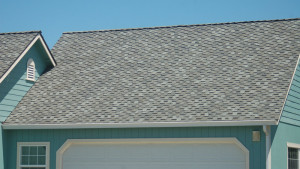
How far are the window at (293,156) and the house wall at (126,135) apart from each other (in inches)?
85.8

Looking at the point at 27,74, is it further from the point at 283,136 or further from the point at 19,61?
the point at 283,136

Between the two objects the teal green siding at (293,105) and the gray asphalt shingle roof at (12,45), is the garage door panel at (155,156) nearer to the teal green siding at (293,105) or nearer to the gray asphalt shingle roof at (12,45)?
the teal green siding at (293,105)

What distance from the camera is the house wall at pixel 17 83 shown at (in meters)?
18.8

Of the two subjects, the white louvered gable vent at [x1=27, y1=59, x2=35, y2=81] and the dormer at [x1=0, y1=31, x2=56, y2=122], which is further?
the white louvered gable vent at [x1=27, y1=59, x2=35, y2=81]

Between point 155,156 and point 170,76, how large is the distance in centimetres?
335

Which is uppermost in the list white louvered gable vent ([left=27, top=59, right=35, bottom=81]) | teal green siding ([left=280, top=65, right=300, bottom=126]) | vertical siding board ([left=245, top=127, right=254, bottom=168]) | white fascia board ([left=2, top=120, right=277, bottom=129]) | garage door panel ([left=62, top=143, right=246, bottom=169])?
white louvered gable vent ([left=27, top=59, right=35, bottom=81])

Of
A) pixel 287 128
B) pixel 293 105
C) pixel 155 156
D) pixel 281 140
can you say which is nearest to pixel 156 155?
pixel 155 156

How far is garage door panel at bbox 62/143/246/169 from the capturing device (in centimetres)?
1672

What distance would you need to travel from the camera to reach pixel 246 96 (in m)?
17.4

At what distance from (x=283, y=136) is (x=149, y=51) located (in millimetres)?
6675

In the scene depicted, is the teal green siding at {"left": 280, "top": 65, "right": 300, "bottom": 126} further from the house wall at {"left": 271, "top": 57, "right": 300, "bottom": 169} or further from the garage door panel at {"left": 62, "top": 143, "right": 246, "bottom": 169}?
the garage door panel at {"left": 62, "top": 143, "right": 246, "bottom": 169}

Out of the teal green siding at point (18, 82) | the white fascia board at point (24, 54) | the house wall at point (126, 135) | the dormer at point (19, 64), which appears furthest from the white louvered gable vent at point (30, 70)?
the house wall at point (126, 135)

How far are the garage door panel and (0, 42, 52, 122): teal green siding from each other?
2.68 meters

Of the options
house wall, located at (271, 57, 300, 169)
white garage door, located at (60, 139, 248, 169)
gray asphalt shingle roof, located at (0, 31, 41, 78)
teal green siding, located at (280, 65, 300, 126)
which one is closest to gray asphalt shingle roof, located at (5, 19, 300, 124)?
teal green siding, located at (280, 65, 300, 126)
